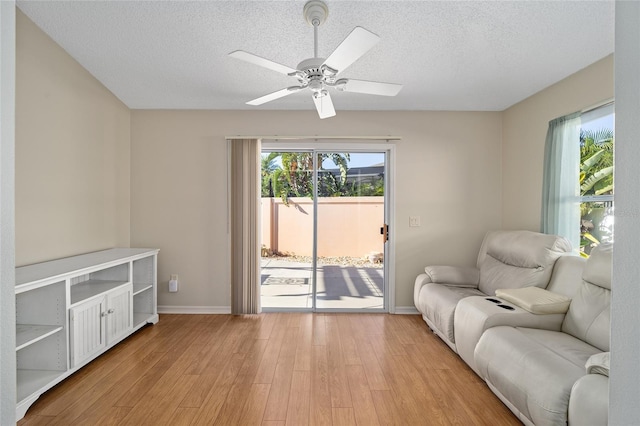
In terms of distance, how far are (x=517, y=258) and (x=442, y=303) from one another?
2.73 ft

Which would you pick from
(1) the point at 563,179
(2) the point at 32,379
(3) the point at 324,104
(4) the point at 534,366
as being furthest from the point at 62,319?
(1) the point at 563,179

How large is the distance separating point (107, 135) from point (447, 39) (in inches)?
137

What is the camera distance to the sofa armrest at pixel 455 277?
338 centimetres

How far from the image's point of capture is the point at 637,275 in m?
0.49

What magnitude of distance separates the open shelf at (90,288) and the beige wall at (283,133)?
2.67 feet

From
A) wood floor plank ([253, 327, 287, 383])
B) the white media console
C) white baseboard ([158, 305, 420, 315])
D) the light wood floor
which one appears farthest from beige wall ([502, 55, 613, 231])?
the white media console

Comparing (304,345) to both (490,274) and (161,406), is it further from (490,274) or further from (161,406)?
(490,274)

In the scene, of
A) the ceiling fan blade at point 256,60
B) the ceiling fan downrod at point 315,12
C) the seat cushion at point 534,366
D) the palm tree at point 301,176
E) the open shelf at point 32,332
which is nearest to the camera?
the seat cushion at point 534,366

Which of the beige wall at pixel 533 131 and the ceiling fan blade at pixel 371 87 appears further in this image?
the beige wall at pixel 533 131

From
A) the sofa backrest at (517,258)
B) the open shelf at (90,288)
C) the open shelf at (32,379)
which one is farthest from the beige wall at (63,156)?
the sofa backrest at (517,258)

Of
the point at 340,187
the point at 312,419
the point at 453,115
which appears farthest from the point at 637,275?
the point at 453,115

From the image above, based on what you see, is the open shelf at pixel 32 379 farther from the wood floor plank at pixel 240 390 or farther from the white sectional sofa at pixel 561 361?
the white sectional sofa at pixel 561 361

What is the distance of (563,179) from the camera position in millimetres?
2898

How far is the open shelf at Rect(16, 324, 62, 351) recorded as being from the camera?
6.72 ft
